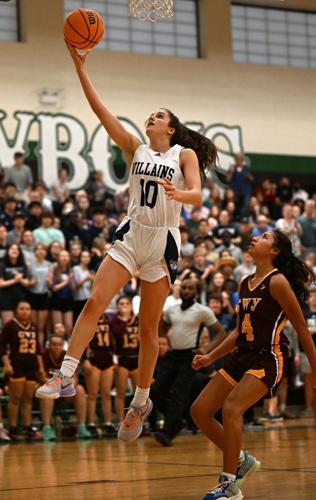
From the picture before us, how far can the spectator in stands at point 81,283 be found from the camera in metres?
14.4

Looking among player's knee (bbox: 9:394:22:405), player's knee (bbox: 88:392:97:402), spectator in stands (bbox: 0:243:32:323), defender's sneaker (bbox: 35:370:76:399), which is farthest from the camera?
spectator in stands (bbox: 0:243:32:323)

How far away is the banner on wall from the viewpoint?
69.8 feet

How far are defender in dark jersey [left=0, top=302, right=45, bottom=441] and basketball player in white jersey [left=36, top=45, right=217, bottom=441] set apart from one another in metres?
6.01

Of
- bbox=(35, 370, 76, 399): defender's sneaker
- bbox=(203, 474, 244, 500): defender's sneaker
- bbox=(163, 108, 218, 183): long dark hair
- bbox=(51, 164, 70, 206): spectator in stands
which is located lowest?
bbox=(203, 474, 244, 500): defender's sneaker

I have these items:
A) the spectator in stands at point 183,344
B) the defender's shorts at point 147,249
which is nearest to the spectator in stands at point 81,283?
the spectator in stands at point 183,344

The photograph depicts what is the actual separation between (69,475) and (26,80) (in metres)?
15.3

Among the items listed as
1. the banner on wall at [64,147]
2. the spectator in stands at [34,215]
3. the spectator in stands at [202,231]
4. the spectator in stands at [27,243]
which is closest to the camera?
the spectator in stands at [27,243]

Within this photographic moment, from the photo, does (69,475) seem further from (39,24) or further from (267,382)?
(39,24)

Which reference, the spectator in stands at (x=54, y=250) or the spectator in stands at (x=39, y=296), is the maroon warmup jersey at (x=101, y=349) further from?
the spectator in stands at (x=54, y=250)

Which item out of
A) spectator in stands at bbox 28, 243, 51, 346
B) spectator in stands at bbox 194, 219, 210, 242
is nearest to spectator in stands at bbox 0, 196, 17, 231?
spectator in stands at bbox 28, 243, 51, 346

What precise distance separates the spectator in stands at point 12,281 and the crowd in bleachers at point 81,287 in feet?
0.05

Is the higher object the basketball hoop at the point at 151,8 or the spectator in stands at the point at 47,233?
the basketball hoop at the point at 151,8

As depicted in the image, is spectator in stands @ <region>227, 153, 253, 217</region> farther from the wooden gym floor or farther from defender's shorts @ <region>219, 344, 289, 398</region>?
defender's shorts @ <region>219, 344, 289, 398</region>

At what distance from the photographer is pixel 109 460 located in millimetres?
9797
